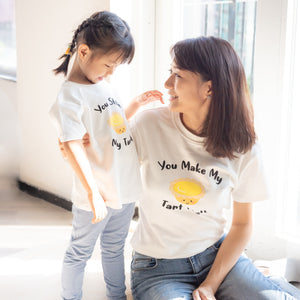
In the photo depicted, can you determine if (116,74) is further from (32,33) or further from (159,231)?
(159,231)

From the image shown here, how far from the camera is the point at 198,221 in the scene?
1248mm

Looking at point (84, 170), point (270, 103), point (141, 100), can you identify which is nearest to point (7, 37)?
point (141, 100)

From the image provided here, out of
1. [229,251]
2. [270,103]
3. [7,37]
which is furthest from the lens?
[7,37]

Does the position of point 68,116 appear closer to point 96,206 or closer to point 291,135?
point 96,206

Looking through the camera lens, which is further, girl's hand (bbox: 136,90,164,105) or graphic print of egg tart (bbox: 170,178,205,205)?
girl's hand (bbox: 136,90,164,105)

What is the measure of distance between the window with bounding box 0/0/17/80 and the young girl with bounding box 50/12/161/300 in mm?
2168

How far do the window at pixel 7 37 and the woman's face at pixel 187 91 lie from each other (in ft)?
7.67

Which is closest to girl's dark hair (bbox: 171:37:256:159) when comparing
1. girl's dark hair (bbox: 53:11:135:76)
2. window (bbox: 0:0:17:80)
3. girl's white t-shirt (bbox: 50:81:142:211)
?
girl's dark hair (bbox: 53:11:135:76)

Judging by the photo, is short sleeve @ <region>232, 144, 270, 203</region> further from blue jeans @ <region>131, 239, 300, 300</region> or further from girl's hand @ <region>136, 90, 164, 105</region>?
girl's hand @ <region>136, 90, 164, 105</region>

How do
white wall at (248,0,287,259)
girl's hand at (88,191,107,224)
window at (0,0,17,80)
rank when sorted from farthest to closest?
window at (0,0,17,80)
white wall at (248,0,287,259)
girl's hand at (88,191,107,224)

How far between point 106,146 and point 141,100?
0.71ft

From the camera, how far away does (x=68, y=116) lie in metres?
1.15

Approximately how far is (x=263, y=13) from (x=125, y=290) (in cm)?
105

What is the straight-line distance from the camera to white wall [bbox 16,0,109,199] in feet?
7.25
